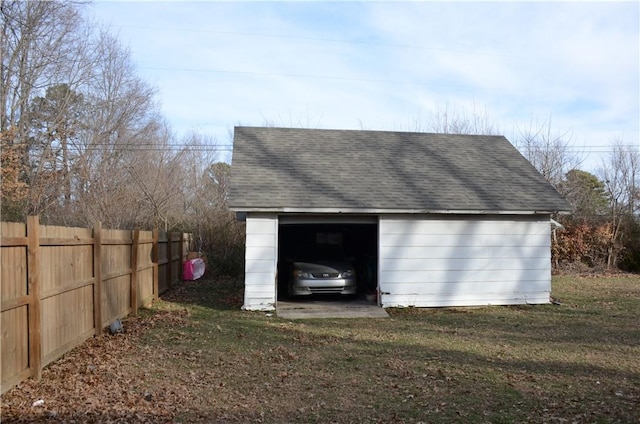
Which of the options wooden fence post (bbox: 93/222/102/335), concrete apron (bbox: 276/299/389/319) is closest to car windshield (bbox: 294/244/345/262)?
concrete apron (bbox: 276/299/389/319)

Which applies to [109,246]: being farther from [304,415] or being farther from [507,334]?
[507,334]

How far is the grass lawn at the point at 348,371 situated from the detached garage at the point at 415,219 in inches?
Answer: 49.7

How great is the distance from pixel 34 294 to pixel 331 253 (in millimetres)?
9595

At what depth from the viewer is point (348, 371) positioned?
7.52 metres

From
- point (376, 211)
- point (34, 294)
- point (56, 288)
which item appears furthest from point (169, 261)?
point (34, 294)

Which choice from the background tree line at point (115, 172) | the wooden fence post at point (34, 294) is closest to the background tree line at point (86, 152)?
the background tree line at point (115, 172)

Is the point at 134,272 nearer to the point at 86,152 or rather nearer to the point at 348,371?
the point at 348,371

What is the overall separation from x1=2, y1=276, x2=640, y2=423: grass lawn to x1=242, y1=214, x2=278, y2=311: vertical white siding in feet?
2.06

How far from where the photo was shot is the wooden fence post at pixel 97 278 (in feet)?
29.5

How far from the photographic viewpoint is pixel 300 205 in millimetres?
12844

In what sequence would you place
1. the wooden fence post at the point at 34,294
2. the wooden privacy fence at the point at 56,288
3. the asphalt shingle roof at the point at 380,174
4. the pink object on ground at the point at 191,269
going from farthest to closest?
1. the pink object on ground at the point at 191,269
2. the asphalt shingle roof at the point at 380,174
3. the wooden fence post at the point at 34,294
4. the wooden privacy fence at the point at 56,288

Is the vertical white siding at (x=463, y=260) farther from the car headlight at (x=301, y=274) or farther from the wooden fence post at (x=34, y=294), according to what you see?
the wooden fence post at (x=34, y=294)

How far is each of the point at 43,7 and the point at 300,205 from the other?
596 inches

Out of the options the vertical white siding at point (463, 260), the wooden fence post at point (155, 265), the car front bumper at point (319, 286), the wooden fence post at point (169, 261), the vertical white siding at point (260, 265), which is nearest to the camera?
the vertical white siding at point (260, 265)
